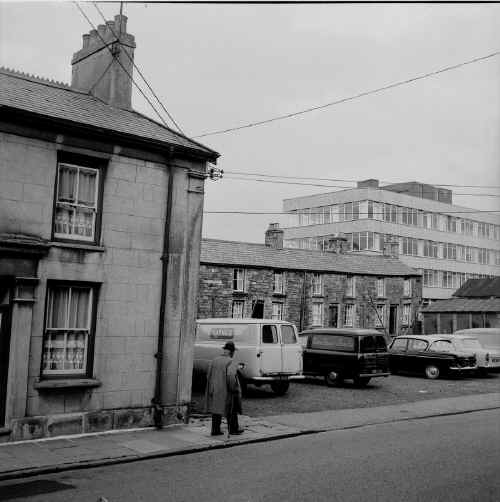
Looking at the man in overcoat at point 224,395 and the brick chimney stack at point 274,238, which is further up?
the brick chimney stack at point 274,238

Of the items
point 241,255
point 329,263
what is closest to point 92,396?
point 241,255

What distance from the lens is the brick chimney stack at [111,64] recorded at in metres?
14.7

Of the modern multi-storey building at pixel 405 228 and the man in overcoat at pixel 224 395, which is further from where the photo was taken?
the modern multi-storey building at pixel 405 228

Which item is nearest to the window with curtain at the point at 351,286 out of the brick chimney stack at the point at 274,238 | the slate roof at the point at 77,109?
the brick chimney stack at the point at 274,238

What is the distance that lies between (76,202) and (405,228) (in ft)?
199

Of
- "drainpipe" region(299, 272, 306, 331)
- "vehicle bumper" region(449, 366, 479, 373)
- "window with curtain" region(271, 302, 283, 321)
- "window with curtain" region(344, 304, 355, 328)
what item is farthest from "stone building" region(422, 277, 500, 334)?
"vehicle bumper" region(449, 366, 479, 373)

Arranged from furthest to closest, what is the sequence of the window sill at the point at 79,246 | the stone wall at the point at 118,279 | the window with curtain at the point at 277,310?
the window with curtain at the point at 277,310 < the window sill at the point at 79,246 < the stone wall at the point at 118,279

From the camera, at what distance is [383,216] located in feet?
218

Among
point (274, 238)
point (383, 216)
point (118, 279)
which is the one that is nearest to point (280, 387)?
point (118, 279)

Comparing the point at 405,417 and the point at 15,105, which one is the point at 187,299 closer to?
the point at 15,105

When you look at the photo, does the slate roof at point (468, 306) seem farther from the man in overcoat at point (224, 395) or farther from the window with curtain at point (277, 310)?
the man in overcoat at point (224, 395)

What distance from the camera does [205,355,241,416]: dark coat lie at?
11992 millimetres

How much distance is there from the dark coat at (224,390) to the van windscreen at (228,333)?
19.1ft

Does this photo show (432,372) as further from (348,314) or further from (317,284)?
(348,314)
